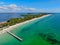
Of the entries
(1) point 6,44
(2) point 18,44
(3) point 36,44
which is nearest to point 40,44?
(3) point 36,44

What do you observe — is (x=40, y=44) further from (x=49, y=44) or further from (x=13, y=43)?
(x=13, y=43)

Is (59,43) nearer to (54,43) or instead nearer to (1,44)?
(54,43)

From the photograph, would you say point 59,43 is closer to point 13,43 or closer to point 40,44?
point 40,44

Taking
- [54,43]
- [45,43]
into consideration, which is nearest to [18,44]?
[45,43]

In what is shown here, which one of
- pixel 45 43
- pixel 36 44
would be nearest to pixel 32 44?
pixel 36 44

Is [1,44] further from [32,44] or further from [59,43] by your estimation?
[59,43]

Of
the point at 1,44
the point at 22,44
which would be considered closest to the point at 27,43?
the point at 22,44
